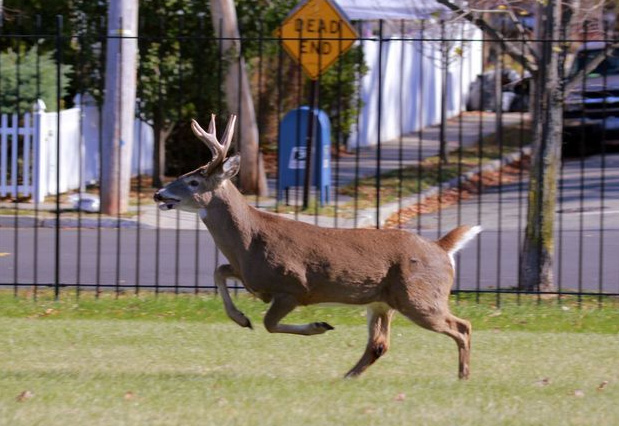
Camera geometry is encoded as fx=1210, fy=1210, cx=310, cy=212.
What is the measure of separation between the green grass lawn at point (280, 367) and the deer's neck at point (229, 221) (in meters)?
0.86

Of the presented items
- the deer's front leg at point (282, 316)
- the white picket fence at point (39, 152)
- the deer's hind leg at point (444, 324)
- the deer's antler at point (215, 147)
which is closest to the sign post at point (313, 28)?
the white picket fence at point (39, 152)

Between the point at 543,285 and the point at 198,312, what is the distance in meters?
3.25

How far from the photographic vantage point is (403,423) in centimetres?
655

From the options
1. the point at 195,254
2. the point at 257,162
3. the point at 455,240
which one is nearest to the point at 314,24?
the point at 257,162

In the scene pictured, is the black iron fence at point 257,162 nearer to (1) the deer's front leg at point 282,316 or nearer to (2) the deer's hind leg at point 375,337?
(2) the deer's hind leg at point 375,337

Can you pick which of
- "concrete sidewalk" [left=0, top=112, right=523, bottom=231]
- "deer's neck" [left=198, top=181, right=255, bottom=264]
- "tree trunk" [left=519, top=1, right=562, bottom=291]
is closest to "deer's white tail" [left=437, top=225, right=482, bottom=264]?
"deer's neck" [left=198, top=181, right=255, bottom=264]

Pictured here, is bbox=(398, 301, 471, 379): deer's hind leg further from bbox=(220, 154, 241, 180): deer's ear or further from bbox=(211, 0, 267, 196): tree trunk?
bbox=(211, 0, 267, 196): tree trunk

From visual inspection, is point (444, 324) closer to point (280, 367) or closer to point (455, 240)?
point (455, 240)

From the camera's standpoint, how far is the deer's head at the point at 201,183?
7.77 m

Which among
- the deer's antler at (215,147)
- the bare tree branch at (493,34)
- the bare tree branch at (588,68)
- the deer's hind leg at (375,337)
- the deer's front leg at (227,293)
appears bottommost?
the deer's hind leg at (375,337)

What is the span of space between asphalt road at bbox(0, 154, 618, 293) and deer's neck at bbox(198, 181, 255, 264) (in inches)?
121

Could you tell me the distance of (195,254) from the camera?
532 inches

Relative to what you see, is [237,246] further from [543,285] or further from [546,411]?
[543,285]

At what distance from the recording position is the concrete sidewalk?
48.6ft
